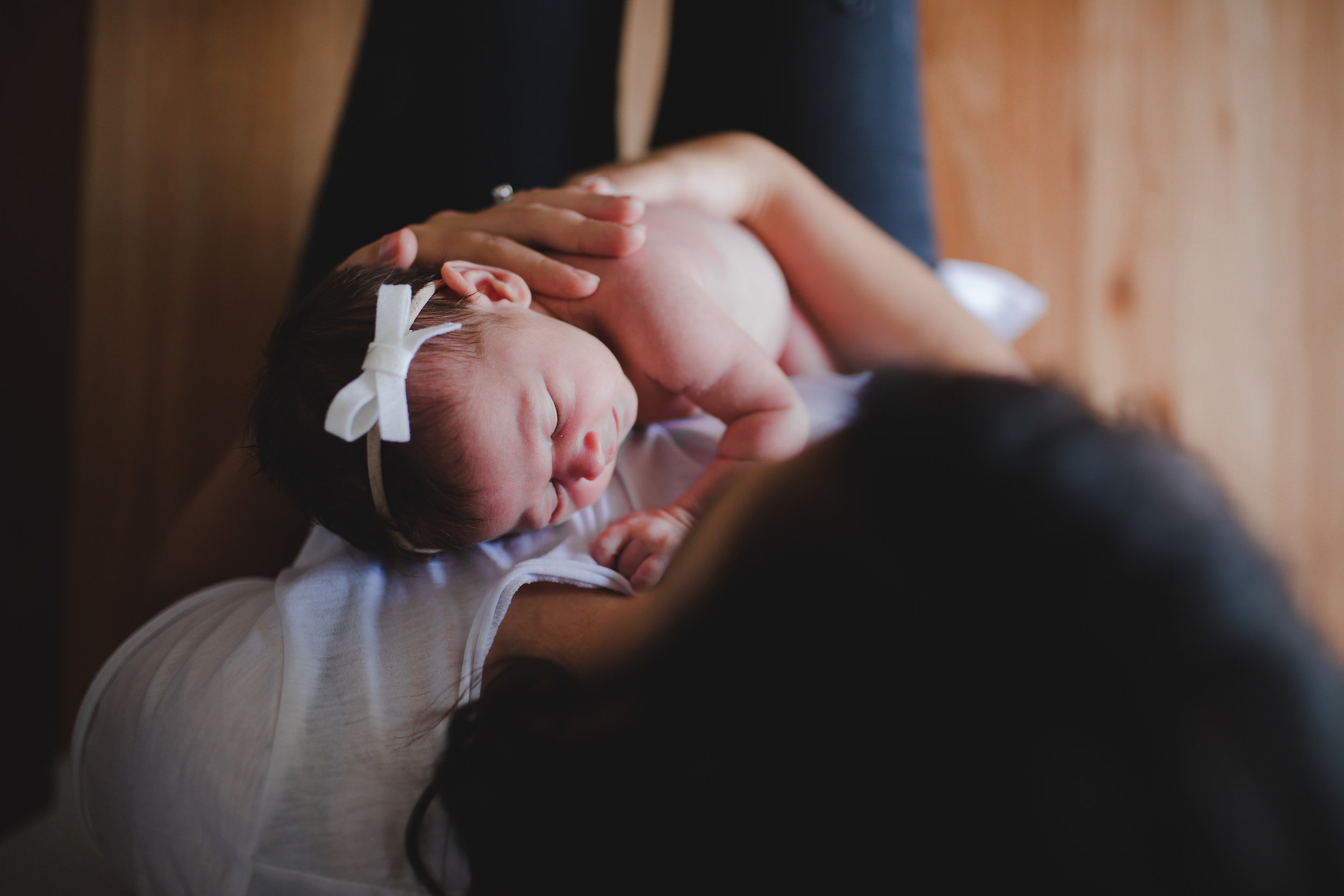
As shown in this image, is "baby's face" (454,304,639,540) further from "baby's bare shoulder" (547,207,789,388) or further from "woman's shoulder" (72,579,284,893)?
"woman's shoulder" (72,579,284,893)

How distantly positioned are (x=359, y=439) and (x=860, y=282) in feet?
2.34

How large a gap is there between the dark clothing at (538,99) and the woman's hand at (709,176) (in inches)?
5.1

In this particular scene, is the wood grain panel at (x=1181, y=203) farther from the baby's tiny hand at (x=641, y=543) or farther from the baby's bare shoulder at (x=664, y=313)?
the baby's tiny hand at (x=641, y=543)

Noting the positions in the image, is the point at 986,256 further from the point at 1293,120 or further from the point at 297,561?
the point at 297,561

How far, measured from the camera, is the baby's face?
0.68m

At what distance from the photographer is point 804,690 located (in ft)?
1.38

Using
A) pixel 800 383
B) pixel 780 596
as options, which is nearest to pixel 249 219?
pixel 800 383

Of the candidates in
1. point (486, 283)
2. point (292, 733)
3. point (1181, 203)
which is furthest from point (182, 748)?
point (1181, 203)

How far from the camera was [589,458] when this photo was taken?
2.40 feet

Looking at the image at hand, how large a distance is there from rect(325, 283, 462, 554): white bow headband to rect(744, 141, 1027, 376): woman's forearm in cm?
58

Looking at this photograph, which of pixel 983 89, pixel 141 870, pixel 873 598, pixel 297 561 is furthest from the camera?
pixel 983 89

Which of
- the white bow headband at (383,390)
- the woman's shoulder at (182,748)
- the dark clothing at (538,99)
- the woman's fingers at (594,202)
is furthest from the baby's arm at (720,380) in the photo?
the dark clothing at (538,99)

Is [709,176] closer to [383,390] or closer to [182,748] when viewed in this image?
[383,390]

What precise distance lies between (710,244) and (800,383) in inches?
8.7
